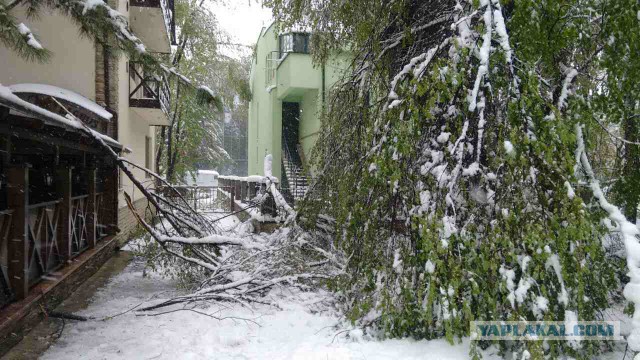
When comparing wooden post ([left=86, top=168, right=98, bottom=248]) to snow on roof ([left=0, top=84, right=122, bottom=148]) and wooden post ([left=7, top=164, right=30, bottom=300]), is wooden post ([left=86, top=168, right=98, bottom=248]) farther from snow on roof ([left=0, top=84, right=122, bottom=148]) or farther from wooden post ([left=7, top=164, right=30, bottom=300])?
wooden post ([left=7, top=164, right=30, bottom=300])

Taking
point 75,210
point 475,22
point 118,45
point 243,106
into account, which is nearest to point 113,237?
point 75,210

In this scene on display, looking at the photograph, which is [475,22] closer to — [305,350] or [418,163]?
[418,163]

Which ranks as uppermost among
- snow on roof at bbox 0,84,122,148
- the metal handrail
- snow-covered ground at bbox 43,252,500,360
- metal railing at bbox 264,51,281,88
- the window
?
metal railing at bbox 264,51,281,88

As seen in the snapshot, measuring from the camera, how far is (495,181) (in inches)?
133

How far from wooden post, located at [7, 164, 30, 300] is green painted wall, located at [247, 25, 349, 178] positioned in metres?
8.27

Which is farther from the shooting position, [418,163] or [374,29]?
[374,29]

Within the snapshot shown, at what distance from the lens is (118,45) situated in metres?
4.71

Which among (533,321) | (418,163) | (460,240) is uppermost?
(418,163)

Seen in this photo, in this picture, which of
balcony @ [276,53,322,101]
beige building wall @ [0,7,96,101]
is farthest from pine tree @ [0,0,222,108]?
balcony @ [276,53,322,101]

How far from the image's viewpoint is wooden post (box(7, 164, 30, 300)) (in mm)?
4176

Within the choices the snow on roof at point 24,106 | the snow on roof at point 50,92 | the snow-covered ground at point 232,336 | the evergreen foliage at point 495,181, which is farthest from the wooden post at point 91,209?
the evergreen foliage at point 495,181

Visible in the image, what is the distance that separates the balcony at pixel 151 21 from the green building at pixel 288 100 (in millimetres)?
3283

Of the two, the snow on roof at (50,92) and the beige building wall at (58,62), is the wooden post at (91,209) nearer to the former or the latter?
the snow on roof at (50,92)

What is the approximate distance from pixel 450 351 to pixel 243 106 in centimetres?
2973
